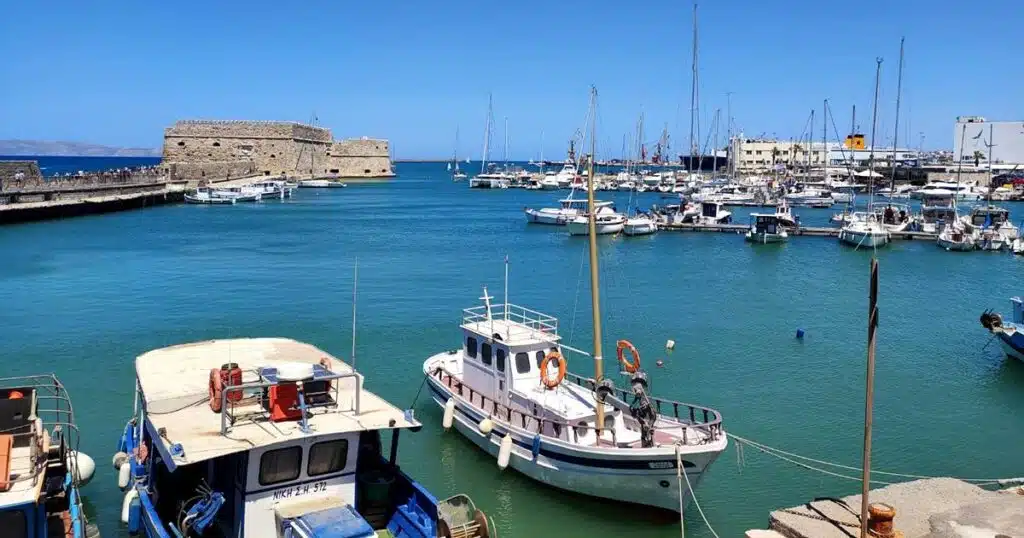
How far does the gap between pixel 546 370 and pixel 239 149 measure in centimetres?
10703

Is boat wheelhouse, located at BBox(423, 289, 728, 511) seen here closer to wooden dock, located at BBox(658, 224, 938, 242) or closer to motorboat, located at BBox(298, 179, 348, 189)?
wooden dock, located at BBox(658, 224, 938, 242)

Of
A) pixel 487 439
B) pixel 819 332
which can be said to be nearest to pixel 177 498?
pixel 487 439

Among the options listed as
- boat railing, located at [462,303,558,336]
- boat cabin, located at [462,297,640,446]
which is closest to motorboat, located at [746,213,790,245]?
boat railing, located at [462,303,558,336]

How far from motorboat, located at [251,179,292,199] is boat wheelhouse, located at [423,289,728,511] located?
85584 millimetres

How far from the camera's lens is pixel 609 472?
50.3ft

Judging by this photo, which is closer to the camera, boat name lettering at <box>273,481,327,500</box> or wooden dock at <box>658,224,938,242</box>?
boat name lettering at <box>273,481,327,500</box>

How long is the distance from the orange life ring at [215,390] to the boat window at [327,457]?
1.80 m

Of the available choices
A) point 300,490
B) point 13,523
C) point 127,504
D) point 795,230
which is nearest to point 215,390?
point 300,490

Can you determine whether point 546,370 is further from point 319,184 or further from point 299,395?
point 319,184

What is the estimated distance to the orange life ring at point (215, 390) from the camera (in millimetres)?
12141

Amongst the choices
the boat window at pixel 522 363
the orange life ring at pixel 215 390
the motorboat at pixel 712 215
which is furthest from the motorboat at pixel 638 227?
the orange life ring at pixel 215 390

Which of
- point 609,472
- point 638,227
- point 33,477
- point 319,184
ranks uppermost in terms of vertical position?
point 319,184

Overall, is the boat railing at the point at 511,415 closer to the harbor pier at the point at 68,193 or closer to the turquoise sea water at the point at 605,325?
the turquoise sea water at the point at 605,325

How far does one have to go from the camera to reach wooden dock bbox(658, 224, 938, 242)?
63250 mm
